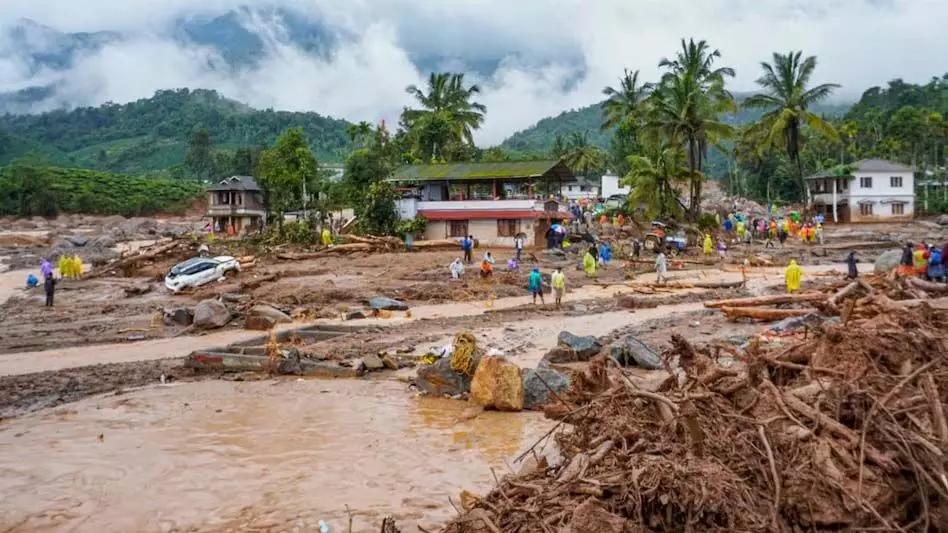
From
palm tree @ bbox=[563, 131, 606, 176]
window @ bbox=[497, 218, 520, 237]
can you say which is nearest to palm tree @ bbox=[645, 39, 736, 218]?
window @ bbox=[497, 218, 520, 237]

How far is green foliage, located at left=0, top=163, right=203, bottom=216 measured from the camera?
76938 millimetres

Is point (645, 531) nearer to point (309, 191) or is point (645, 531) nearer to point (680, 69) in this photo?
point (309, 191)

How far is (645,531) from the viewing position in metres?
5.01

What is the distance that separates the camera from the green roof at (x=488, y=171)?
41781 mm

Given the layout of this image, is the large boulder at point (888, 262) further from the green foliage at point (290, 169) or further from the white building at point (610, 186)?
the white building at point (610, 186)

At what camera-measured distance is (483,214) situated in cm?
4256

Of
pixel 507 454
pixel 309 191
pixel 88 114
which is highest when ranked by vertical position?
pixel 88 114

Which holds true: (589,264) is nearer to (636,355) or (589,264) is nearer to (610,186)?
(636,355)

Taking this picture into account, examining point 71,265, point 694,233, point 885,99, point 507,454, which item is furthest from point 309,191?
point 885,99

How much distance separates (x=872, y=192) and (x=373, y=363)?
56120 millimetres

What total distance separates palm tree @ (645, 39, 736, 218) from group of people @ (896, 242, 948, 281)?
67.8 ft

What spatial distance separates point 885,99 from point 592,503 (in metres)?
120

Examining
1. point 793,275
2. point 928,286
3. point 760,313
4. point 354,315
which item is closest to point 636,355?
point 760,313

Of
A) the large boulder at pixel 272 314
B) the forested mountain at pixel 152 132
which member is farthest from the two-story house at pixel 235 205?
the forested mountain at pixel 152 132
